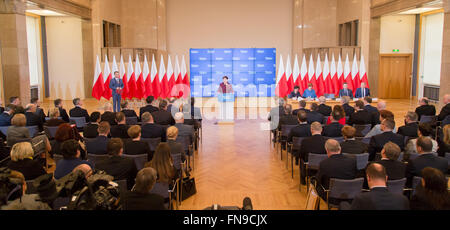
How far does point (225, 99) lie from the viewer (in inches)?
516

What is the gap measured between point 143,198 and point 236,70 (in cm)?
1734

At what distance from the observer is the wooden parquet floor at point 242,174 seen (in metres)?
5.79

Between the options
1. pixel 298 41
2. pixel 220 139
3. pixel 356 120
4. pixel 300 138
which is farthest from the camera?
pixel 298 41

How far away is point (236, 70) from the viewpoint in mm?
20250

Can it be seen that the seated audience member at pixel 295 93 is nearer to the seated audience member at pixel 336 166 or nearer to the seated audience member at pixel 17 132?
the seated audience member at pixel 336 166

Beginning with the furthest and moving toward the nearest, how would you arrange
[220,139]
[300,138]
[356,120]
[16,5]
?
[16,5] < [220,139] < [356,120] < [300,138]

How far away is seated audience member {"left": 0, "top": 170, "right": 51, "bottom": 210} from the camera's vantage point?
2859 mm

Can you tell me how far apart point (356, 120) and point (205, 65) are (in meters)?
13.1

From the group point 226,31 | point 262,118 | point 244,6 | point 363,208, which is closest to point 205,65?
point 226,31

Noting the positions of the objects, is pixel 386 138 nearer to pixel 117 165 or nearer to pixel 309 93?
pixel 117 165

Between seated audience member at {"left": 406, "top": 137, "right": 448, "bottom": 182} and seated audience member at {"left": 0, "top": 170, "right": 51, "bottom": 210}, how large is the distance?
13.7 feet

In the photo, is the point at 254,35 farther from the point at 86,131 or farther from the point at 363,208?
the point at 363,208

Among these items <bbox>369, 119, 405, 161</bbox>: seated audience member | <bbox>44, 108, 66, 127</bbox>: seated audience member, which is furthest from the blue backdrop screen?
<bbox>369, 119, 405, 161</bbox>: seated audience member

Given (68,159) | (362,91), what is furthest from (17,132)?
(362,91)
